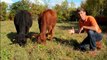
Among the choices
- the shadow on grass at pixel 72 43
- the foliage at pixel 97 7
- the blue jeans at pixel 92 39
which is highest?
the blue jeans at pixel 92 39

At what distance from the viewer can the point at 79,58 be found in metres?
7.36

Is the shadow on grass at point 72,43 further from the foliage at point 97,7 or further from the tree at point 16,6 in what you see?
the tree at point 16,6

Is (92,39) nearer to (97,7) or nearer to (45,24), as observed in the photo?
(45,24)

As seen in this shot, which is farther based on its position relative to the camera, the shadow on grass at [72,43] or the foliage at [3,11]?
the foliage at [3,11]

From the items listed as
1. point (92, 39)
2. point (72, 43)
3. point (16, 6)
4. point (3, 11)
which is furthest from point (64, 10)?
point (92, 39)

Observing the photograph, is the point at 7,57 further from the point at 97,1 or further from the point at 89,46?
the point at 97,1

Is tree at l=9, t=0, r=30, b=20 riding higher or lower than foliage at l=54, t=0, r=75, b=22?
higher

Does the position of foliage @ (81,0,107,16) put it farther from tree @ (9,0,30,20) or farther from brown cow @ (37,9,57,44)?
brown cow @ (37,9,57,44)

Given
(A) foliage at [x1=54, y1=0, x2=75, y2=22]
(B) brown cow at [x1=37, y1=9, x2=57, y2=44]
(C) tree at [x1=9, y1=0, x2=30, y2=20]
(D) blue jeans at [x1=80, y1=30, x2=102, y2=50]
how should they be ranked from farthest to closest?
(A) foliage at [x1=54, y1=0, x2=75, y2=22]
(C) tree at [x1=9, y1=0, x2=30, y2=20]
(B) brown cow at [x1=37, y1=9, x2=57, y2=44]
(D) blue jeans at [x1=80, y1=30, x2=102, y2=50]

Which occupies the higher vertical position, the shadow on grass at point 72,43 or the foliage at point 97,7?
the shadow on grass at point 72,43

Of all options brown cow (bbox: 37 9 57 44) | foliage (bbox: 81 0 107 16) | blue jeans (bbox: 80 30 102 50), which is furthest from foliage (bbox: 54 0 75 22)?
blue jeans (bbox: 80 30 102 50)

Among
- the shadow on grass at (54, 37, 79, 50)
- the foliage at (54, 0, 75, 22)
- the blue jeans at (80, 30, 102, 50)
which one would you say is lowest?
the foliage at (54, 0, 75, 22)

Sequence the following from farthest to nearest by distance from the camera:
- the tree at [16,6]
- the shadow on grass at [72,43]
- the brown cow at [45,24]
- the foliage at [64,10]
Answer: the foliage at [64,10] → the tree at [16,6] → the brown cow at [45,24] → the shadow on grass at [72,43]

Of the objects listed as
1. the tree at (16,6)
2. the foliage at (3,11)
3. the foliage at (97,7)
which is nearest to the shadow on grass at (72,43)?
the foliage at (97,7)
